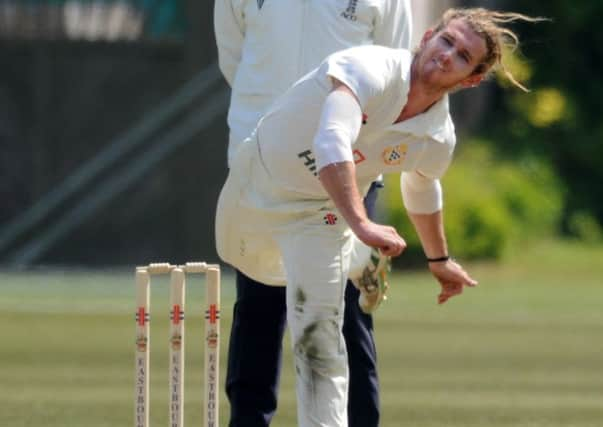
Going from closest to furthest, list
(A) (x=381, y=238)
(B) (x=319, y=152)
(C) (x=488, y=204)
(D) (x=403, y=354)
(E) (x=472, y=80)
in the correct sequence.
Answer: (A) (x=381, y=238)
(B) (x=319, y=152)
(E) (x=472, y=80)
(D) (x=403, y=354)
(C) (x=488, y=204)

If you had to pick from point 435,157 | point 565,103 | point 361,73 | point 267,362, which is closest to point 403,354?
point 267,362

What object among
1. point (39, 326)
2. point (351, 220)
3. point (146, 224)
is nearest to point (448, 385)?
point (39, 326)

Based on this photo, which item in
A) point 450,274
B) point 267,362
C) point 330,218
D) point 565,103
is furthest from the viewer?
point 565,103

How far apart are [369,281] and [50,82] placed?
561 inches

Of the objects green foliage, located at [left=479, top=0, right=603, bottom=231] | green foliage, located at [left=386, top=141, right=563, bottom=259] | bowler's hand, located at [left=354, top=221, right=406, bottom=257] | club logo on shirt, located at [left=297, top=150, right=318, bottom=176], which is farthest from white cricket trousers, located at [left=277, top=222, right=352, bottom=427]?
green foliage, located at [left=479, top=0, right=603, bottom=231]

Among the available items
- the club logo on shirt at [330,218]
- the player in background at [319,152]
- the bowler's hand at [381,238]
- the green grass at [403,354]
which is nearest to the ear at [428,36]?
the player in background at [319,152]

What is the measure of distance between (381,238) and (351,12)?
1.25 metres

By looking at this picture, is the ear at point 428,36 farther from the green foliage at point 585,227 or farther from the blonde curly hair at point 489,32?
the green foliage at point 585,227

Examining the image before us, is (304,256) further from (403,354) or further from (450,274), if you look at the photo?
(403,354)

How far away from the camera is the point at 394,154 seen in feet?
18.6

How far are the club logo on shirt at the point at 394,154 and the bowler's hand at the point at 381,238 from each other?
47cm

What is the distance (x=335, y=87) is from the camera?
5.47 meters

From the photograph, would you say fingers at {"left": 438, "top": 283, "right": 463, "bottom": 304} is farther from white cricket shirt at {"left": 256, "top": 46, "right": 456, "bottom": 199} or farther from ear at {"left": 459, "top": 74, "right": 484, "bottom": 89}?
ear at {"left": 459, "top": 74, "right": 484, "bottom": 89}

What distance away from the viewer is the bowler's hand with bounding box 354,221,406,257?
204 inches
